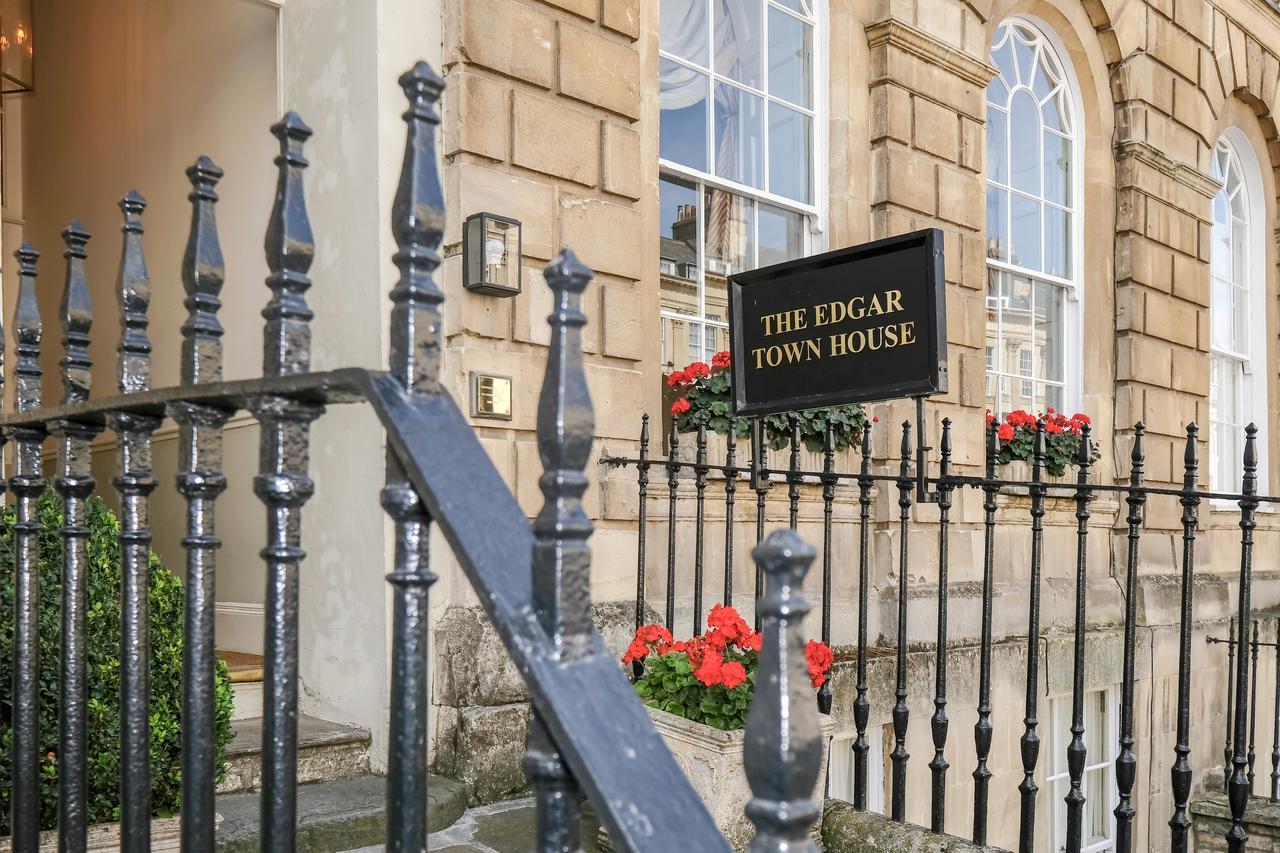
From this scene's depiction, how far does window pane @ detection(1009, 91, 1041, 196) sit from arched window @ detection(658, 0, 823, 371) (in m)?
2.54

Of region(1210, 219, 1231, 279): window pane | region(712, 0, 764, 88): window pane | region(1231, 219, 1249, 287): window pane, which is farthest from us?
region(1231, 219, 1249, 287): window pane

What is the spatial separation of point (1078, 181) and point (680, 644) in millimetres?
6727

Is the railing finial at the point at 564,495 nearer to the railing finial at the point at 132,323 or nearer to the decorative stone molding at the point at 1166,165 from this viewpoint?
the railing finial at the point at 132,323

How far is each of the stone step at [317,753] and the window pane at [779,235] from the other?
12.0ft

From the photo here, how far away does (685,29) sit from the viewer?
6133 mm

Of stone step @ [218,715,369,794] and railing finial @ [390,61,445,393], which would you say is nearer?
railing finial @ [390,61,445,393]

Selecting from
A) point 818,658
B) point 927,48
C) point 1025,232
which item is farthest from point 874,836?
point 1025,232

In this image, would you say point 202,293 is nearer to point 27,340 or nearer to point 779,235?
point 27,340

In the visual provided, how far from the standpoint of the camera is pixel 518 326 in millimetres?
4645

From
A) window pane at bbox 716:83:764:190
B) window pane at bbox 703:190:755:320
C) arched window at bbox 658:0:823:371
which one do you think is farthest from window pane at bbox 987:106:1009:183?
window pane at bbox 703:190:755:320

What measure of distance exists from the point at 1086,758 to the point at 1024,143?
467 centimetres

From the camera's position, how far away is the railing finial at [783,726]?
0.90 meters

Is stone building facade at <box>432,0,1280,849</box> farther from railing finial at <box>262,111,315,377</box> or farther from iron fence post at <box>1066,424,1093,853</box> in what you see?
railing finial at <box>262,111,315,377</box>

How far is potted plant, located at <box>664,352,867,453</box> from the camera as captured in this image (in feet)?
18.4
